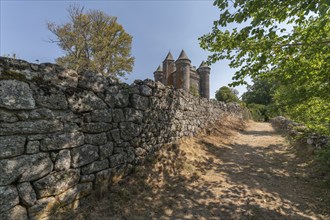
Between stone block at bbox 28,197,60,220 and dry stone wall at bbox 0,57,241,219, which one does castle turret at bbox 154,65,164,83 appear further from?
stone block at bbox 28,197,60,220

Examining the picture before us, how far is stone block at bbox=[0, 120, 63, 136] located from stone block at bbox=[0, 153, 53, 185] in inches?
13.8

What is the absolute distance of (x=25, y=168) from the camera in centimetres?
254

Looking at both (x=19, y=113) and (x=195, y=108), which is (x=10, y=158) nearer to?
(x=19, y=113)

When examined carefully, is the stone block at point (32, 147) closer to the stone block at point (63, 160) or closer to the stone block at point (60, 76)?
the stone block at point (63, 160)

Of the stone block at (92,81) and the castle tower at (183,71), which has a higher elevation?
the castle tower at (183,71)

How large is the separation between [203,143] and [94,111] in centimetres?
520

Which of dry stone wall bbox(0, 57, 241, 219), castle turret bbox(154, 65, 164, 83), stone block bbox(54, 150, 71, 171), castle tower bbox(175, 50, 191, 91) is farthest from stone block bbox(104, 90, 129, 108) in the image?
castle turret bbox(154, 65, 164, 83)

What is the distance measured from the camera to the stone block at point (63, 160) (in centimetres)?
293

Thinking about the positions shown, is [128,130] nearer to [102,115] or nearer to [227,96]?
[102,115]

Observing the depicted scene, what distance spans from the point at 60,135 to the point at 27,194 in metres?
0.91

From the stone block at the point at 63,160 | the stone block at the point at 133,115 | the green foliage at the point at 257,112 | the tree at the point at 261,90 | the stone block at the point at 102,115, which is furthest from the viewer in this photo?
the green foliage at the point at 257,112

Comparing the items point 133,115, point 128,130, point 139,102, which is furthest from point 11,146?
point 139,102

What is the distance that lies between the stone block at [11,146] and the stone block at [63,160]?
1.77 ft

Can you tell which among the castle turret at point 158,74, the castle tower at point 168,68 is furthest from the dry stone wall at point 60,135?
the castle turret at point 158,74
